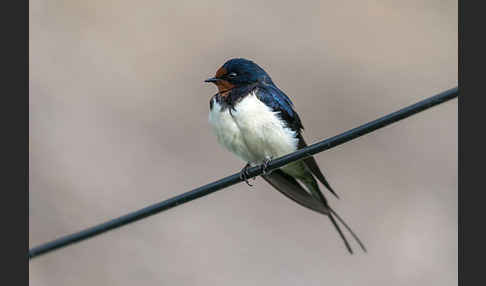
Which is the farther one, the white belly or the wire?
the white belly

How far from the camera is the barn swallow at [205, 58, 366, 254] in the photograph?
11.6 ft

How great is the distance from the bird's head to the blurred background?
6.83 feet

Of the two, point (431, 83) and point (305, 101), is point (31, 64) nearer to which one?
point (305, 101)

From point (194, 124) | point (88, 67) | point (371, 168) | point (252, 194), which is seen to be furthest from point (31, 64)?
point (371, 168)

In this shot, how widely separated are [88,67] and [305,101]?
1692 millimetres

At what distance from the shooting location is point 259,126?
353 centimetres

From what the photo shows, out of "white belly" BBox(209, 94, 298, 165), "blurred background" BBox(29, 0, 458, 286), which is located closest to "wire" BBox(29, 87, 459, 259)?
"white belly" BBox(209, 94, 298, 165)

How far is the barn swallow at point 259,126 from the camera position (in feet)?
11.6

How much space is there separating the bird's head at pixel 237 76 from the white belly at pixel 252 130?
0.39 ft

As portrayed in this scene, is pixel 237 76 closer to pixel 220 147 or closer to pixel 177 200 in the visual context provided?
pixel 177 200

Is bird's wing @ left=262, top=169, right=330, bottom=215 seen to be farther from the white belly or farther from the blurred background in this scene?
the blurred background

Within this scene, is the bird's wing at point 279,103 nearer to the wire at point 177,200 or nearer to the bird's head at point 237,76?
the bird's head at point 237,76

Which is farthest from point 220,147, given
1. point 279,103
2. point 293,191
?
point 279,103

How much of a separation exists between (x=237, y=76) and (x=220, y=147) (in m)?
2.31
